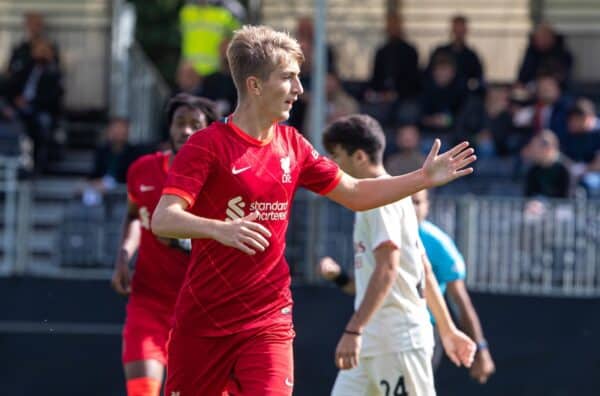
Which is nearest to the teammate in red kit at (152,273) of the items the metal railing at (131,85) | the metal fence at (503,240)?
the metal fence at (503,240)

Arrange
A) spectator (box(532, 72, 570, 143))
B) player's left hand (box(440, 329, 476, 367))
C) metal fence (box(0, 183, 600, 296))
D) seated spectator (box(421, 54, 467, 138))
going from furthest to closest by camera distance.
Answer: seated spectator (box(421, 54, 467, 138)) < spectator (box(532, 72, 570, 143)) < metal fence (box(0, 183, 600, 296)) < player's left hand (box(440, 329, 476, 367))

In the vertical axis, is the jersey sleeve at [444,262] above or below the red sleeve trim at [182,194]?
below

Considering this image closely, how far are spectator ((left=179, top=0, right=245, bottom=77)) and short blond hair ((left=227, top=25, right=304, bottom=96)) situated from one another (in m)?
10.4

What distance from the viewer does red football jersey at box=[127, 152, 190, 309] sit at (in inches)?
281

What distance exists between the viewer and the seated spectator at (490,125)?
13.7 m

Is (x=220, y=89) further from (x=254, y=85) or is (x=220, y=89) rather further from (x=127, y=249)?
(x=254, y=85)

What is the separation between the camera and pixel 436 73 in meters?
14.5

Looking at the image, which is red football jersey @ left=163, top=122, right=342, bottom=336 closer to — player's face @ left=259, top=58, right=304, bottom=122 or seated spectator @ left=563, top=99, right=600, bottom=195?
player's face @ left=259, top=58, right=304, bottom=122

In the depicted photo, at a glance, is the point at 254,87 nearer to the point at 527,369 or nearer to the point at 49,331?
the point at 527,369

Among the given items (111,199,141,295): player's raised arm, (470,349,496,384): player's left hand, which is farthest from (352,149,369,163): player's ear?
(470,349,496,384): player's left hand

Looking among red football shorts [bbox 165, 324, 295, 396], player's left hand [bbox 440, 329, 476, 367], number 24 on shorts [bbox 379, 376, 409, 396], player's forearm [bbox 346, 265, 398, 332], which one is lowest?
number 24 on shorts [bbox 379, 376, 409, 396]

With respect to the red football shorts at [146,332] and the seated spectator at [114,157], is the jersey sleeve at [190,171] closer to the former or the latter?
the red football shorts at [146,332]

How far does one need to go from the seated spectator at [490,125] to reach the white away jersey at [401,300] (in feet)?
23.4

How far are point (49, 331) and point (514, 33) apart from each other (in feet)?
26.4
